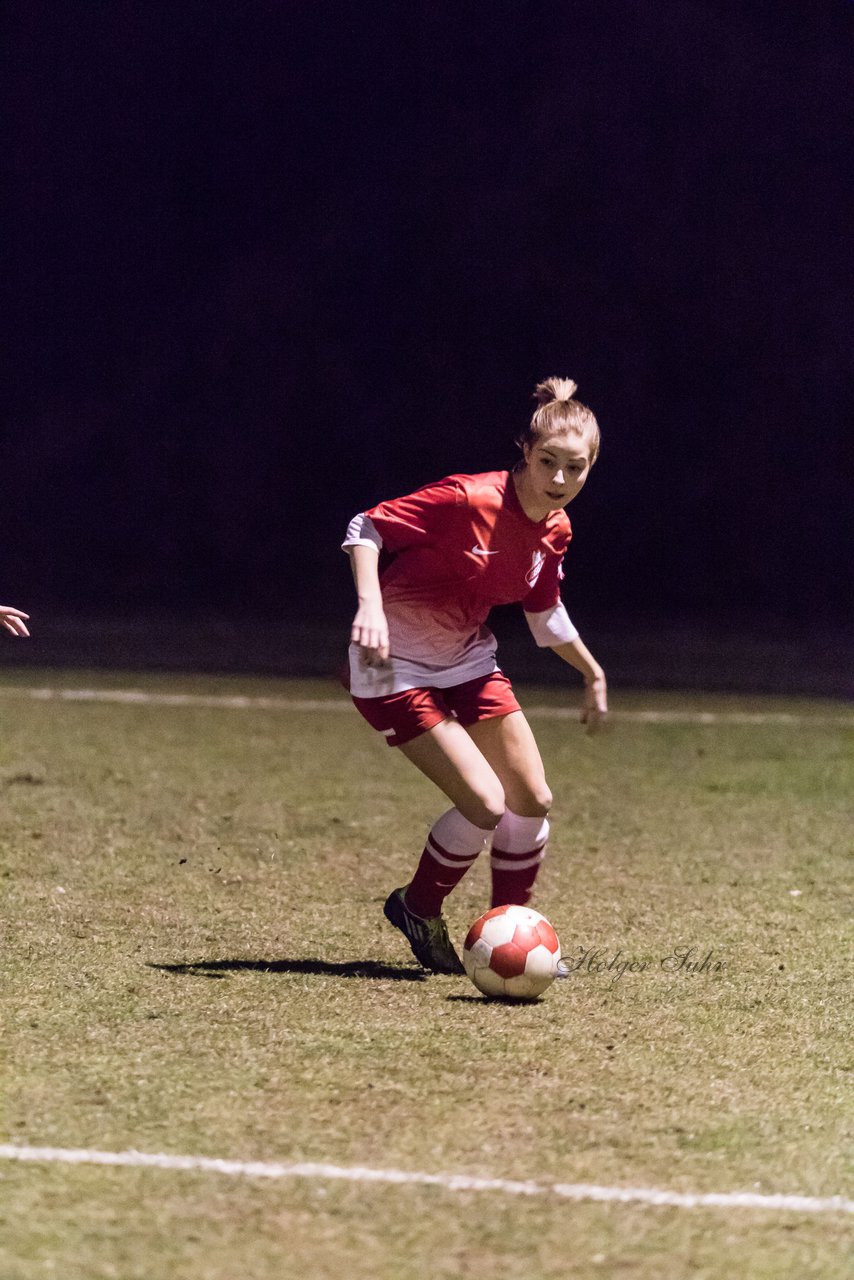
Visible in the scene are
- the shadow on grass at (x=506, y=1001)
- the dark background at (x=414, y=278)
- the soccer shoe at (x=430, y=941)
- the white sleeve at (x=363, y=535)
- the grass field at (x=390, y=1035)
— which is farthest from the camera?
the dark background at (x=414, y=278)

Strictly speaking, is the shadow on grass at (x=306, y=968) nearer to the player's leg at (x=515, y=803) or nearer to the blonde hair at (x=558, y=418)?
the player's leg at (x=515, y=803)

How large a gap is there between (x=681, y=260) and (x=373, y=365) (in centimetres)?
338

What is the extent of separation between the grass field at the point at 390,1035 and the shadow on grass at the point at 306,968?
1cm

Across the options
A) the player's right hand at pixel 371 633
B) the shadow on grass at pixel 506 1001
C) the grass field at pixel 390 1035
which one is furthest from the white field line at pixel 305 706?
the player's right hand at pixel 371 633

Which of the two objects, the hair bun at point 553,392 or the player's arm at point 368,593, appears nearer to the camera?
the player's arm at point 368,593

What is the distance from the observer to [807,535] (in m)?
17.1

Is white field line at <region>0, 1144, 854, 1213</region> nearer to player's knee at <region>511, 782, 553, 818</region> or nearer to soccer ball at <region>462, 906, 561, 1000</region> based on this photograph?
soccer ball at <region>462, 906, 561, 1000</region>

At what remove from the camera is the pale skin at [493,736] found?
4.23 meters

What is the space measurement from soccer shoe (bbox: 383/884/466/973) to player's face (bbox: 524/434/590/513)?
1225 millimetres

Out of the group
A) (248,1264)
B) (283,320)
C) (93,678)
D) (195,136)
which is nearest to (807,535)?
(283,320)

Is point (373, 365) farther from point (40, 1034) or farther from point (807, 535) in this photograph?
point (40, 1034)

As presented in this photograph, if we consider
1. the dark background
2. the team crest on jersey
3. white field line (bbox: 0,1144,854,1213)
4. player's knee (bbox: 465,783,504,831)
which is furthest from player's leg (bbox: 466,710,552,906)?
the dark background

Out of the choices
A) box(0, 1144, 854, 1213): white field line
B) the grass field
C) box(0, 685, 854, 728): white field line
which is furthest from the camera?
box(0, 685, 854, 728): white field line

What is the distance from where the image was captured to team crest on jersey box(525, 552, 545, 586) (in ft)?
15.0
